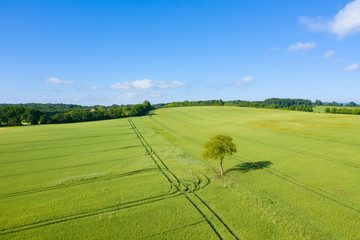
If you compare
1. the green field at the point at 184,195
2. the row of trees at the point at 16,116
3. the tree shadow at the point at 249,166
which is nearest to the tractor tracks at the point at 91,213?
the green field at the point at 184,195

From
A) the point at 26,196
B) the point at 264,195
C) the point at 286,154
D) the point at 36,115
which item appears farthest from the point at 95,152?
the point at 36,115

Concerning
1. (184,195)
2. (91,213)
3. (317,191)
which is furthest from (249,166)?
(91,213)

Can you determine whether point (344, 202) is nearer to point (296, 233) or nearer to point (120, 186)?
point (296, 233)

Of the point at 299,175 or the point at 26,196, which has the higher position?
the point at 299,175

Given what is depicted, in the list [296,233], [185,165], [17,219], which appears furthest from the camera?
[185,165]

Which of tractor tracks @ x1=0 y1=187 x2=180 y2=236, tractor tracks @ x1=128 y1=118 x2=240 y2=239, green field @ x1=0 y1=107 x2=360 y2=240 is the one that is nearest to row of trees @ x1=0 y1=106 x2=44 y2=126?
green field @ x1=0 y1=107 x2=360 y2=240

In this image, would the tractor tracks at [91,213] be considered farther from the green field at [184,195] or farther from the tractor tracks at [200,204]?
the tractor tracks at [200,204]

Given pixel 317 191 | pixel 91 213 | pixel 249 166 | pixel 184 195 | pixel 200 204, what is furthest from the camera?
pixel 249 166

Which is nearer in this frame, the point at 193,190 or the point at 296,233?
the point at 296,233

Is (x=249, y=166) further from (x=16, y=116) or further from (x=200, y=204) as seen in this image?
(x=16, y=116)
